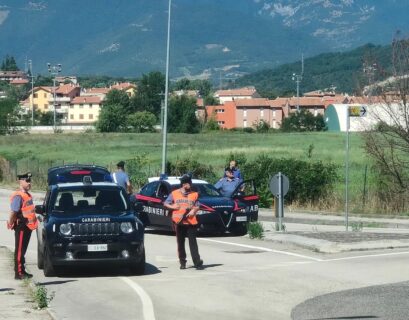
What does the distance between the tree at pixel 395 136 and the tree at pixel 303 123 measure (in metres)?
119

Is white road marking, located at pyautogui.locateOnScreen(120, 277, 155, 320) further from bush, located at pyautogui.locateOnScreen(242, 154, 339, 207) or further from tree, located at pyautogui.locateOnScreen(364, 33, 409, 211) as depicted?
bush, located at pyautogui.locateOnScreen(242, 154, 339, 207)

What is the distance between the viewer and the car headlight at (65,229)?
16953 millimetres

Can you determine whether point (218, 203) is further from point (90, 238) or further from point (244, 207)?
point (90, 238)

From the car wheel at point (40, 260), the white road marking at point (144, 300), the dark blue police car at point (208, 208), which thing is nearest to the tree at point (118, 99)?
the dark blue police car at point (208, 208)

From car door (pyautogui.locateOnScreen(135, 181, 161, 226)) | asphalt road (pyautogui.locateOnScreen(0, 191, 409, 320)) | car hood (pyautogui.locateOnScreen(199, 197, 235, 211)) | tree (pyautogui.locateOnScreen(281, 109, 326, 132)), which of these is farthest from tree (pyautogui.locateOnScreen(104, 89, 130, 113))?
asphalt road (pyautogui.locateOnScreen(0, 191, 409, 320))

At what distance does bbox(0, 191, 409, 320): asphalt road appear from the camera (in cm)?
1358

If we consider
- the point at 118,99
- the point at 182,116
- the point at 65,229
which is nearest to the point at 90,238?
the point at 65,229

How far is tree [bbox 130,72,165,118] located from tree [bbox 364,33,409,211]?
145 metres

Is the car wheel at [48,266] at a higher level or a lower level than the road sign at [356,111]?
lower

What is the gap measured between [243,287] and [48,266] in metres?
3.45

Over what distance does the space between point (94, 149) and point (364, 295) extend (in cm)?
7438

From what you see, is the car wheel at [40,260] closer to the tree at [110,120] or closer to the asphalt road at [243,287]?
the asphalt road at [243,287]

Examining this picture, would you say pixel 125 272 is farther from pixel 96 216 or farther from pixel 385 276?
pixel 385 276

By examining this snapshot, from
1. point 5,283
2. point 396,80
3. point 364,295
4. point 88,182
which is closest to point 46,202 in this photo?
point 88,182
